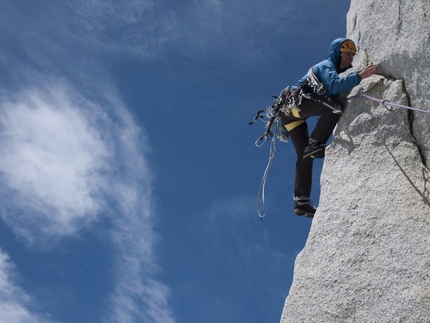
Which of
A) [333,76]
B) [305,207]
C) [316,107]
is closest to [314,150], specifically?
[316,107]

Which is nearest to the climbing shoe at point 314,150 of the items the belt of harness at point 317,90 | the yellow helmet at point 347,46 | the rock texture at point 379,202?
the rock texture at point 379,202

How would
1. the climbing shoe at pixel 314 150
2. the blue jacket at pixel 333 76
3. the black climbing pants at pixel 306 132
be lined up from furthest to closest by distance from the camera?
1. the climbing shoe at pixel 314 150
2. the black climbing pants at pixel 306 132
3. the blue jacket at pixel 333 76

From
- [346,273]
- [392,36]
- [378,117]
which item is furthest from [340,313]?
[392,36]

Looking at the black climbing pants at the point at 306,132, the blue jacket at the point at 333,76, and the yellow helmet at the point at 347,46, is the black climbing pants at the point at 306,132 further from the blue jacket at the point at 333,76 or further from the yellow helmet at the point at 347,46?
the yellow helmet at the point at 347,46

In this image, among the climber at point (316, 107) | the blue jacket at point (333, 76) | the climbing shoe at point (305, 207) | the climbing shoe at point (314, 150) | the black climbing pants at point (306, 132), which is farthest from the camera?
the climbing shoe at point (305, 207)

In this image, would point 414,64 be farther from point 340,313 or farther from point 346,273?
point 340,313

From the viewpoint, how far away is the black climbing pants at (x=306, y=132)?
26.8 ft

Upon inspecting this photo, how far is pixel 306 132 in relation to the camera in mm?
8961

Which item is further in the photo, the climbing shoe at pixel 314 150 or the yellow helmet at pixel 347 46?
the climbing shoe at pixel 314 150

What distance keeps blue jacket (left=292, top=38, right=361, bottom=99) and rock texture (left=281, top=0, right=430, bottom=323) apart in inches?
8.6

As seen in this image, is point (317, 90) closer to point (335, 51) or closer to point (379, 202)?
point (335, 51)

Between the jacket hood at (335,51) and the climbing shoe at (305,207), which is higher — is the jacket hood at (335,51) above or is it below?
above

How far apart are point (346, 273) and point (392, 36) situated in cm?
306

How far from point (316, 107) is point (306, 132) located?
80 centimetres
